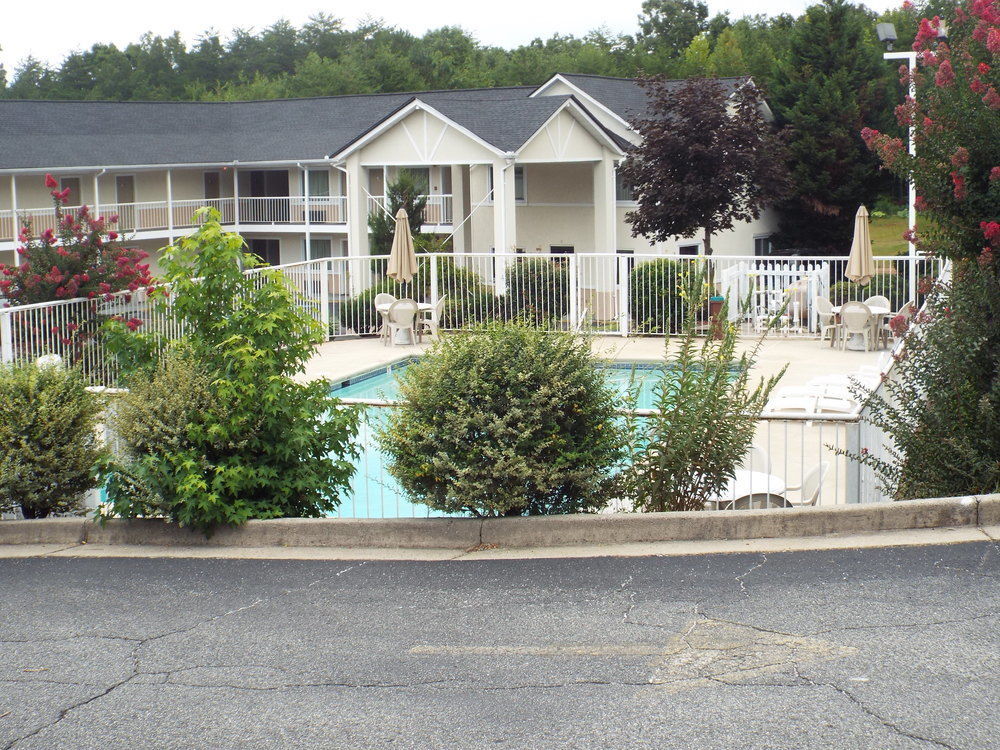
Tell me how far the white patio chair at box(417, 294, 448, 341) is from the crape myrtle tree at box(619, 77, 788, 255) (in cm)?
866

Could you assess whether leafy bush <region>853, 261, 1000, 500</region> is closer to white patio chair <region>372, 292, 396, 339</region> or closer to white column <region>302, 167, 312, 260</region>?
white patio chair <region>372, 292, 396, 339</region>

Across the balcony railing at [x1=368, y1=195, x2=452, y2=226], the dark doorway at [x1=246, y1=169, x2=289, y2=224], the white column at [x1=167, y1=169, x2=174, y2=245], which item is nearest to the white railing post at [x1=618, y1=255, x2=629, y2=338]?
the balcony railing at [x1=368, y1=195, x2=452, y2=226]

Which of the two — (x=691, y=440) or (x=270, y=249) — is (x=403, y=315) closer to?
(x=691, y=440)

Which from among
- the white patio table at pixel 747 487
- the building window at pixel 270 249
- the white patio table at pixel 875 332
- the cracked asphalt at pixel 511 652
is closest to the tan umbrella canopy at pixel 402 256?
the white patio table at pixel 875 332

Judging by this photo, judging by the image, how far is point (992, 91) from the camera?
8625 mm

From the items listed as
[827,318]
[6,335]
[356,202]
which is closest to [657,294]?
[827,318]

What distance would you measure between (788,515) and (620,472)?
3.82ft

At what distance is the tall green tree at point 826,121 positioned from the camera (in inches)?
1644

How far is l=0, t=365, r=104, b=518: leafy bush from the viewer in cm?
845

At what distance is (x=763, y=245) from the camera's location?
43.7 m

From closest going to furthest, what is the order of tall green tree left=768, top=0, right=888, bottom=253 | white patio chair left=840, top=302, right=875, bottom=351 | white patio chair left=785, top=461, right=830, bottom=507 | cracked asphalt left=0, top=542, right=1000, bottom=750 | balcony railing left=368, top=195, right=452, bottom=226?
cracked asphalt left=0, top=542, right=1000, bottom=750 → white patio chair left=785, top=461, right=830, bottom=507 → white patio chair left=840, top=302, right=875, bottom=351 → balcony railing left=368, top=195, right=452, bottom=226 → tall green tree left=768, top=0, right=888, bottom=253

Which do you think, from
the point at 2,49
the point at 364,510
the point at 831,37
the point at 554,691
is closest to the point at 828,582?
the point at 554,691

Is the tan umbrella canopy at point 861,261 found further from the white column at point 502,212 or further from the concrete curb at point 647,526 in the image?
the concrete curb at point 647,526

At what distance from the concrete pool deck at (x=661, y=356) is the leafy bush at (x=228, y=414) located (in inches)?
356
